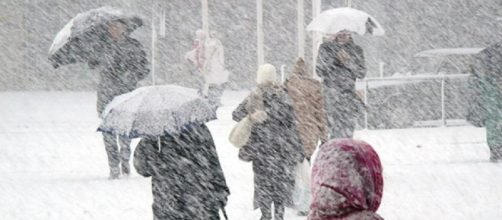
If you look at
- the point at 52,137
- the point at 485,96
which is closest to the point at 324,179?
the point at 485,96

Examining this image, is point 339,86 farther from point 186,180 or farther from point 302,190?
point 186,180

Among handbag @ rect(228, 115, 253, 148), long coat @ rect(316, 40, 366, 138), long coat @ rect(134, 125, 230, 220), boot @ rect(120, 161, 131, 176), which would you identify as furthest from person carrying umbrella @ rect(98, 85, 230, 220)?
boot @ rect(120, 161, 131, 176)

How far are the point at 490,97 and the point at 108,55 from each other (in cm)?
460

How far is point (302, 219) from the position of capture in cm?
932

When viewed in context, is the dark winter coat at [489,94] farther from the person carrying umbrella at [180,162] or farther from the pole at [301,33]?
the person carrying umbrella at [180,162]

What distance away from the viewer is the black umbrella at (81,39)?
1189 centimetres

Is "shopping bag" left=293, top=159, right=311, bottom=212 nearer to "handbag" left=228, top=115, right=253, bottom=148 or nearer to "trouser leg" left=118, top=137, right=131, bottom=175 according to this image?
"handbag" left=228, top=115, right=253, bottom=148

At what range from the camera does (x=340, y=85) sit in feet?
37.2

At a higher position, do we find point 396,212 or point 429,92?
point 396,212

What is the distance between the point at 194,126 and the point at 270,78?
6.92 feet

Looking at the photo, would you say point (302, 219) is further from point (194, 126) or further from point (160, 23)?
point (160, 23)

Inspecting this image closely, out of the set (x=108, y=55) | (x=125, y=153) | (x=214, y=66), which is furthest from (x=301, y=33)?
(x=214, y=66)

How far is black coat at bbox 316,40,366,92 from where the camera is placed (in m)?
11.3

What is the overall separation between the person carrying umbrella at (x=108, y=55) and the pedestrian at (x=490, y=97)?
13.3 feet
